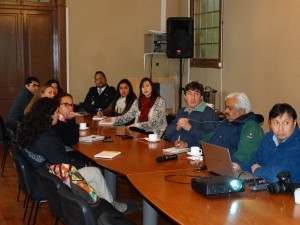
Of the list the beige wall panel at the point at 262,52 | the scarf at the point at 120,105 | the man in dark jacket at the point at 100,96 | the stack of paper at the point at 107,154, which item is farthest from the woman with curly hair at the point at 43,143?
the man in dark jacket at the point at 100,96

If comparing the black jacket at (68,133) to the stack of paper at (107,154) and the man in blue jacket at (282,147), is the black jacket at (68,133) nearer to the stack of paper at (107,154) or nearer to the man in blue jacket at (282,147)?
the stack of paper at (107,154)

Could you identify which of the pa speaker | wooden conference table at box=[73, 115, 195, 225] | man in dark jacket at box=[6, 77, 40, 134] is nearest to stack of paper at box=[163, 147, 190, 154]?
wooden conference table at box=[73, 115, 195, 225]

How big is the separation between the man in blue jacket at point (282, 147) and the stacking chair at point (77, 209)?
3.89 feet

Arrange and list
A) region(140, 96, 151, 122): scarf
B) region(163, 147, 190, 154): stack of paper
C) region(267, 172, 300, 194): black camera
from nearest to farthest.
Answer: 1. region(267, 172, 300, 194): black camera
2. region(163, 147, 190, 154): stack of paper
3. region(140, 96, 151, 122): scarf

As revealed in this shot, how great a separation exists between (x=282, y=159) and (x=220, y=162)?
0.43 m

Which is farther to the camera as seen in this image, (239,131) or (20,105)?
(20,105)

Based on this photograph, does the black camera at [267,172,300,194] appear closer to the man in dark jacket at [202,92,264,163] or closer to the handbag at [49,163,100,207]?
the man in dark jacket at [202,92,264,163]

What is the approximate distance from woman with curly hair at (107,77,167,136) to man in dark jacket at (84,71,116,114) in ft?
5.20

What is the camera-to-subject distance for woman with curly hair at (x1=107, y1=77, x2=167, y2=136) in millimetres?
6309

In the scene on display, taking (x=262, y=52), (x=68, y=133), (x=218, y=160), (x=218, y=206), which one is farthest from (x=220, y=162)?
(x=262, y=52)

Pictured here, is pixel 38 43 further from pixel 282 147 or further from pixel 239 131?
pixel 282 147

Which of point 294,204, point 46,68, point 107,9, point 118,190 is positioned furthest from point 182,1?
point 294,204

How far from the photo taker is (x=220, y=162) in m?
3.12

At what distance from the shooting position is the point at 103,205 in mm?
3504
